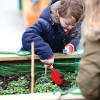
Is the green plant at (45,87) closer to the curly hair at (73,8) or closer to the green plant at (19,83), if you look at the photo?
the green plant at (19,83)

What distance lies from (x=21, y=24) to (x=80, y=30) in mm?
5660

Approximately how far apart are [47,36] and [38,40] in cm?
29

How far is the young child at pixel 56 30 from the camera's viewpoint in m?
2.05

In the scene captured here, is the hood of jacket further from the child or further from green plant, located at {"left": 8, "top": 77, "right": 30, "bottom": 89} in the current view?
the child

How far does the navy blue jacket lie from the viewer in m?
2.07

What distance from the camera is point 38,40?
208 cm

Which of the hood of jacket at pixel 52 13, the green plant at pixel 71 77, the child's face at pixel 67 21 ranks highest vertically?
the hood of jacket at pixel 52 13

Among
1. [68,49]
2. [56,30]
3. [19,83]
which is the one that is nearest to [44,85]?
[19,83]

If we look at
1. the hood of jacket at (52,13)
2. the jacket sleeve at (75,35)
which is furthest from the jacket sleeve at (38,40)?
the jacket sleeve at (75,35)

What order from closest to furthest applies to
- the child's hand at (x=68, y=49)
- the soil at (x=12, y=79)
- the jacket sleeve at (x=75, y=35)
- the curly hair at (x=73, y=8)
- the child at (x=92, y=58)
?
1. the child at (x=92, y=58)
2. the curly hair at (x=73, y=8)
3. the soil at (x=12, y=79)
4. the child's hand at (x=68, y=49)
5. the jacket sleeve at (x=75, y=35)

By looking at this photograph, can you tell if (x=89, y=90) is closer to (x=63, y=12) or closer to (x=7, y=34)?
(x=63, y=12)

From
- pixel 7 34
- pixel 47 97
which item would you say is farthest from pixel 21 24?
pixel 47 97

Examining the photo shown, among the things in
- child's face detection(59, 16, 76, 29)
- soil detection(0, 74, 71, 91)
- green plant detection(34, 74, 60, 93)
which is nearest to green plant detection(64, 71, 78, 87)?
soil detection(0, 74, 71, 91)

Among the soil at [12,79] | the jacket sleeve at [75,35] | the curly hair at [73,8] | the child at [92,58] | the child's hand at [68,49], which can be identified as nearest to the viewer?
the child at [92,58]
